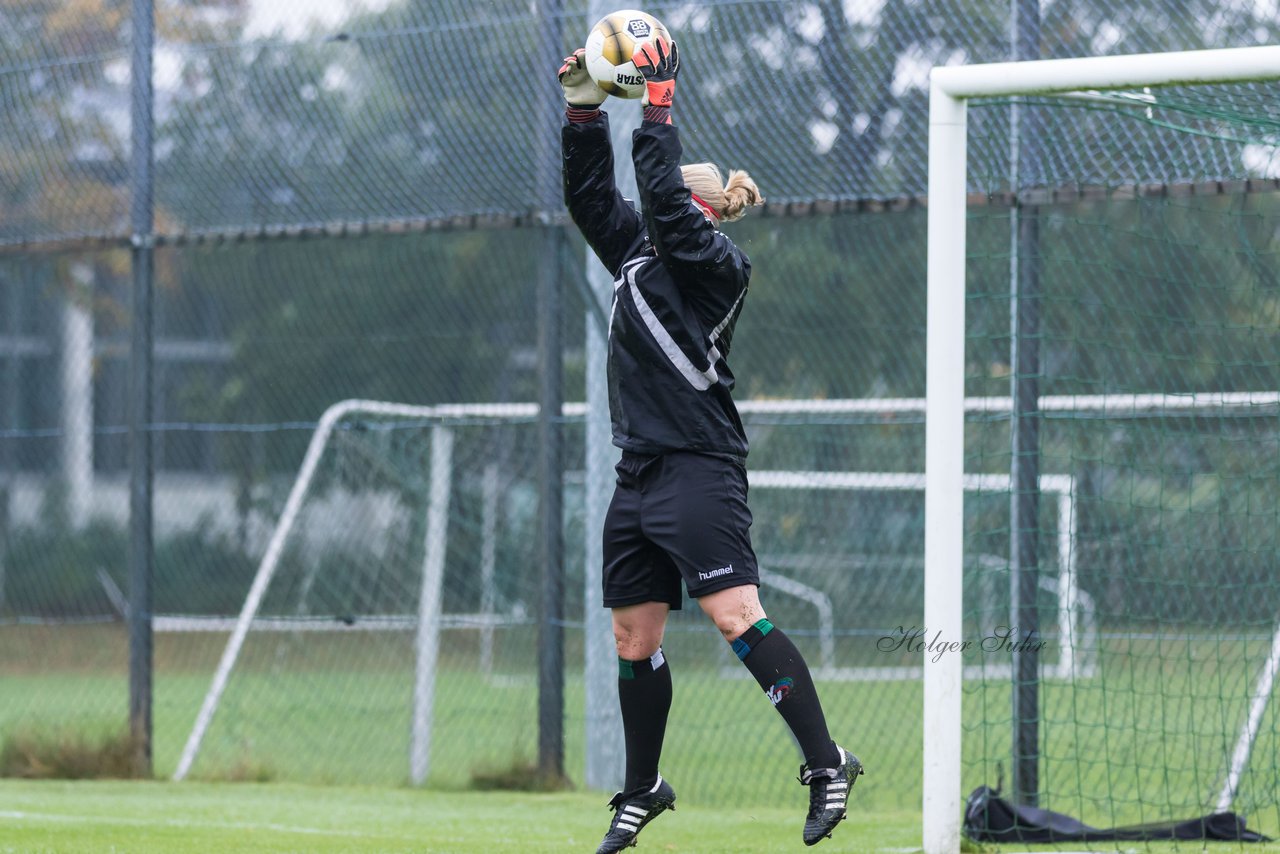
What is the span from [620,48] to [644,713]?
6.25 ft

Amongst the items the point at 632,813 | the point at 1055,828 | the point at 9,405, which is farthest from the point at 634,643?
the point at 9,405

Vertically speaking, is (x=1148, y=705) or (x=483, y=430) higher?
(x=483, y=430)

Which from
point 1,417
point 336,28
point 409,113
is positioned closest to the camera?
point 409,113

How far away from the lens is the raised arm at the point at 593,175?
486 centimetres

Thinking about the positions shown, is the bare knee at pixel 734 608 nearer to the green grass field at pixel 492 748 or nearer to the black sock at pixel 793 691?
the black sock at pixel 793 691

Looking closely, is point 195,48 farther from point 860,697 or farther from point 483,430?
point 860,697

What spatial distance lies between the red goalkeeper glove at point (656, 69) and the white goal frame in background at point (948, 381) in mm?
1125

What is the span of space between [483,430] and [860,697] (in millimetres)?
3229

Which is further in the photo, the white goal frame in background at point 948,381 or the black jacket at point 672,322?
the white goal frame in background at point 948,381

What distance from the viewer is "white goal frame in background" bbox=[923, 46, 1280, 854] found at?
204 inches

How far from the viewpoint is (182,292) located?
1827cm

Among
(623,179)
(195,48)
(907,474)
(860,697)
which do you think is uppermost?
(195,48)

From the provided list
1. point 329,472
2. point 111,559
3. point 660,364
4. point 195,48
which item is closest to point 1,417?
point 111,559

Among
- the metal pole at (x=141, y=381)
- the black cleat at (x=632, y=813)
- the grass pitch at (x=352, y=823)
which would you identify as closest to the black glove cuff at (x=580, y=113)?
the black cleat at (x=632, y=813)
